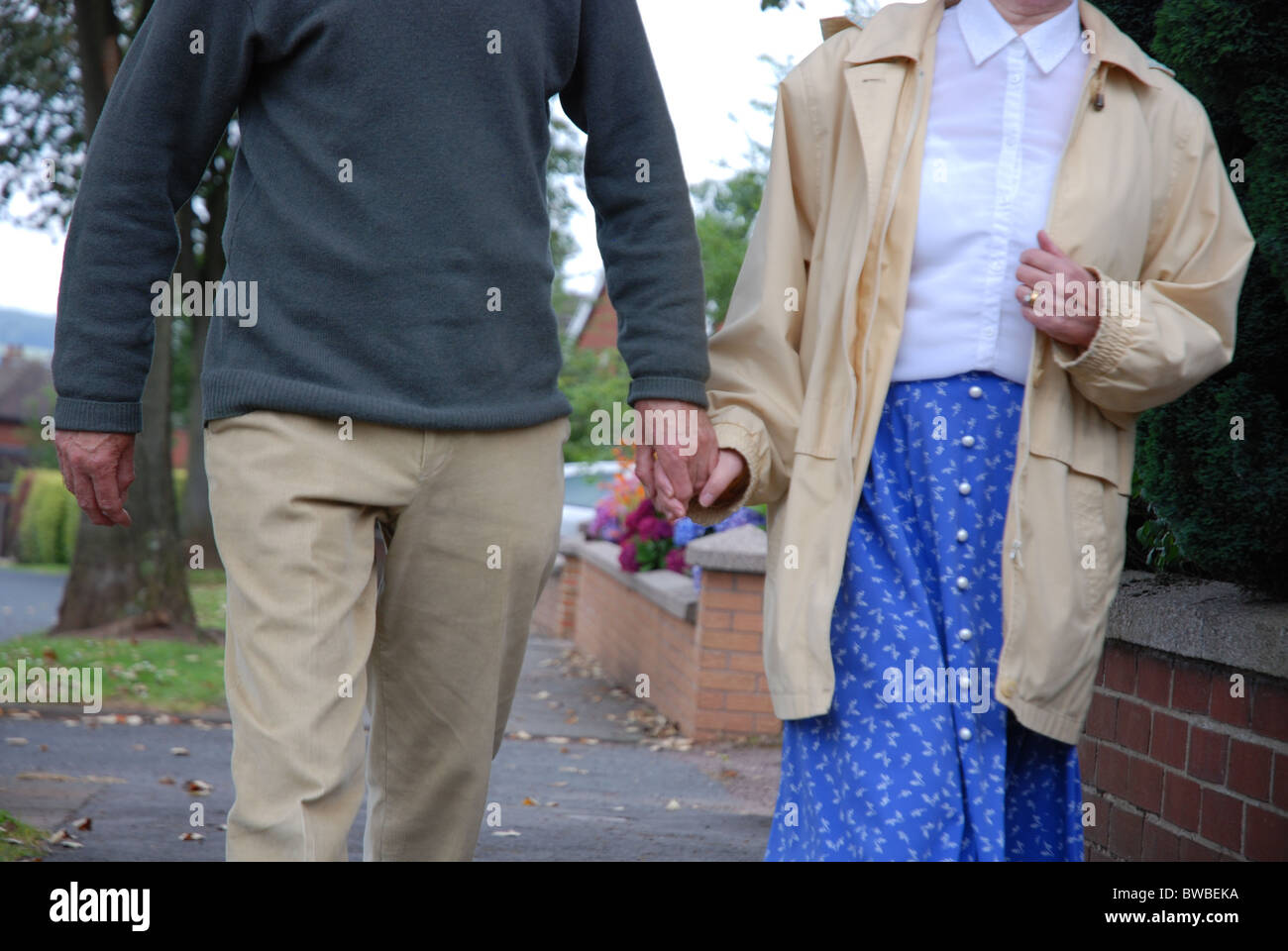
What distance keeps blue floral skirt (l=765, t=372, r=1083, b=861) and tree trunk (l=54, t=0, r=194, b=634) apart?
9305 millimetres

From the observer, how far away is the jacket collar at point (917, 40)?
271cm

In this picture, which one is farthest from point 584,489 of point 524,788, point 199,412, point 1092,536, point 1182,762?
point 1092,536

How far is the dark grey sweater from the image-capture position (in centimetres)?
258

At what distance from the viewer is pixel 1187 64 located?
10.9 feet

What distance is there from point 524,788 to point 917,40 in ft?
13.5

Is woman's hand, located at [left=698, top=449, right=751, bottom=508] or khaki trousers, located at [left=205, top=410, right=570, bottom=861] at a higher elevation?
woman's hand, located at [left=698, top=449, right=751, bottom=508]

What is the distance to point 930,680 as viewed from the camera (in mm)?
2559

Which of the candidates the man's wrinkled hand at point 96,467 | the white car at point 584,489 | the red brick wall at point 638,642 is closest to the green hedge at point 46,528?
the white car at point 584,489

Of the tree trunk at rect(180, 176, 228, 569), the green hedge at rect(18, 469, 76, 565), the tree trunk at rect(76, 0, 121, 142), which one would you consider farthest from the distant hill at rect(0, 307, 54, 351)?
the tree trunk at rect(76, 0, 121, 142)
